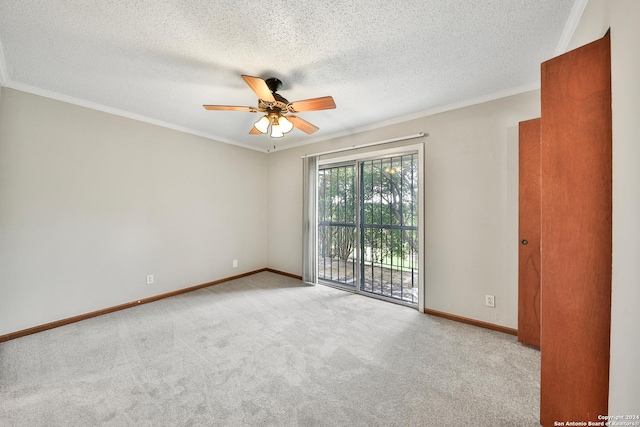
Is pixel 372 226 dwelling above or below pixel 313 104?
below

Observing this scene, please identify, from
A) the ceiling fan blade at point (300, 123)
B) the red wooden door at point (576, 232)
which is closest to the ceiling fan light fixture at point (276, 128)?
the ceiling fan blade at point (300, 123)

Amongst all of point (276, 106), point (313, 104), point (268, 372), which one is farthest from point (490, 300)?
point (276, 106)

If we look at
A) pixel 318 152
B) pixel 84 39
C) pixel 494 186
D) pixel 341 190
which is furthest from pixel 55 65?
pixel 494 186

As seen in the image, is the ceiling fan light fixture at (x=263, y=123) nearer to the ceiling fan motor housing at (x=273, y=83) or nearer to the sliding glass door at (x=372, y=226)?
the ceiling fan motor housing at (x=273, y=83)

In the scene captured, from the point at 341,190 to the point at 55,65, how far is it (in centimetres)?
331

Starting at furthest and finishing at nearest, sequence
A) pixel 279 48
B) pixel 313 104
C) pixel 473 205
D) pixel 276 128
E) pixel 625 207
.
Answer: pixel 473 205
pixel 276 128
pixel 313 104
pixel 279 48
pixel 625 207

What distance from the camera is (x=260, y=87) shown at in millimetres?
1812

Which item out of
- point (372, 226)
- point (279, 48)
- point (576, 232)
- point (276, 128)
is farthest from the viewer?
point (372, 226)

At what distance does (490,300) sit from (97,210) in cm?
449

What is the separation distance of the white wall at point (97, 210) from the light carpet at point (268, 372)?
1.44ft

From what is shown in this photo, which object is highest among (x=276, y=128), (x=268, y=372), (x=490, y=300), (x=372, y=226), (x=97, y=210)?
(x=276, y=128)

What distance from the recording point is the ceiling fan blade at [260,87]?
169 cm

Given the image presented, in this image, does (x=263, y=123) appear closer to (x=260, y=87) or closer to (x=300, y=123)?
(x=300, y=123)

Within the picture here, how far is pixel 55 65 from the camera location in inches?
78.5
